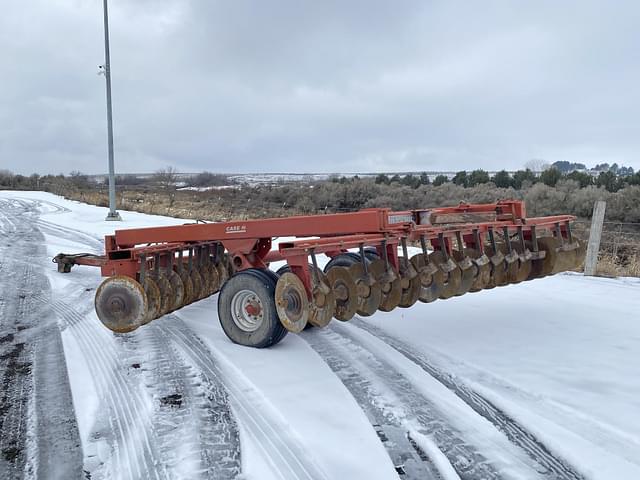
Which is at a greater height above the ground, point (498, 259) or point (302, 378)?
point (498, 259)

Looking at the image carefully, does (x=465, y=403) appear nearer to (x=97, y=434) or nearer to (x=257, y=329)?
(x=257, y=329)

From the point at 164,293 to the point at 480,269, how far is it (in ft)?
10.5

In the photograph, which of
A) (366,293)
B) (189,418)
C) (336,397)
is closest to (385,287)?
(366,293)

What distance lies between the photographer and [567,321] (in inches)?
213

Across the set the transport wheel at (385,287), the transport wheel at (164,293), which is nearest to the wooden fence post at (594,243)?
the transport wheel at (385,287)

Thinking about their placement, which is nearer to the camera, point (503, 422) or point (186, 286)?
point (503, 422)

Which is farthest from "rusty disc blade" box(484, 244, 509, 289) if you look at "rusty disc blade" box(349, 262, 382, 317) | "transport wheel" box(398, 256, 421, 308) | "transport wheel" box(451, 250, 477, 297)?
"rusty disc blade" box(349, 262, 382, 317)

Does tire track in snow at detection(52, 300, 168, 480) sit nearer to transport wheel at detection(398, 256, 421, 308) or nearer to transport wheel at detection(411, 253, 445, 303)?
transport wheel at detection(398, 256, 421, 308)

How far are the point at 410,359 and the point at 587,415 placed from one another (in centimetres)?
146

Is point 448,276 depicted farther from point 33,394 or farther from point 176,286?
point 33,394

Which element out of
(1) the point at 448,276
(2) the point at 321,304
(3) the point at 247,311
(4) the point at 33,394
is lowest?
(4) the point at 33,394

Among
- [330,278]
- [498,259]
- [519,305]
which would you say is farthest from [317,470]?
[519,305]

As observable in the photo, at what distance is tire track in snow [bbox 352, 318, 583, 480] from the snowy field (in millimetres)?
12

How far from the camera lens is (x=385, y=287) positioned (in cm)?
443
